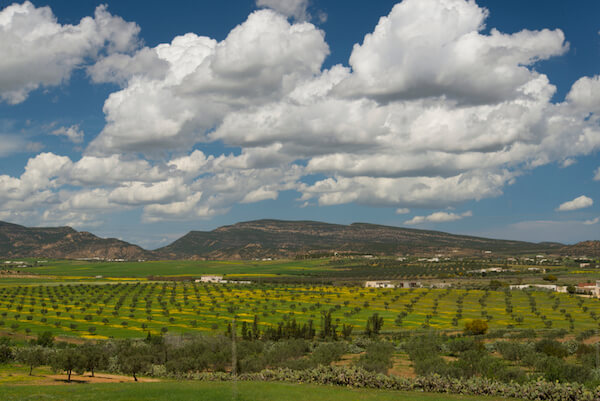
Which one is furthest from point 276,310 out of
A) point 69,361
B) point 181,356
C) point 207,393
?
point 207,393

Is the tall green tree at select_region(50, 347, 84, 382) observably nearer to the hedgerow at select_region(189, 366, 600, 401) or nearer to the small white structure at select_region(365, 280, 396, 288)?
the hedgerow at select_region(189, 366, 600, 401)

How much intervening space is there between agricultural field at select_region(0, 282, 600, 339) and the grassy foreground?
32467 millimetres

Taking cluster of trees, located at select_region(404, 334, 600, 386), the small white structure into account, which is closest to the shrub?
cluster of trees, located at select_region(404, 334, 600, 386)

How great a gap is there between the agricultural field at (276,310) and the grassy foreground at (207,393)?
107 feet

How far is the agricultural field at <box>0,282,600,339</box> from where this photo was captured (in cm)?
7519

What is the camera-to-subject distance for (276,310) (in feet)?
311

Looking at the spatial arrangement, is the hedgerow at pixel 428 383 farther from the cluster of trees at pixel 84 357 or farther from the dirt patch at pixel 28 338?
the dirt patch at pixel 28 338

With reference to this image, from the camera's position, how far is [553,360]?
4328 cm

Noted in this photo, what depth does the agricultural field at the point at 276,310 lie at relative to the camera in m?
75.2

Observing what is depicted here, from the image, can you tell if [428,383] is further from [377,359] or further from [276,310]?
[276,310]

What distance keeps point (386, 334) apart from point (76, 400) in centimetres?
4749

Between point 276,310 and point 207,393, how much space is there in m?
62.8

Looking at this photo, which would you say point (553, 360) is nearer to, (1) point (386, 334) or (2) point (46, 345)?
(1) point (386, 334)

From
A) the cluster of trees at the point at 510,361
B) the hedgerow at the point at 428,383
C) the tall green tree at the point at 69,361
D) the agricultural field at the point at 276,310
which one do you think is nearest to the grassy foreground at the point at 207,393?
the hedgerow at the point at 428,383
